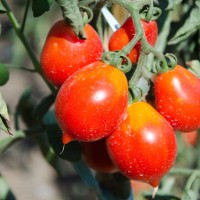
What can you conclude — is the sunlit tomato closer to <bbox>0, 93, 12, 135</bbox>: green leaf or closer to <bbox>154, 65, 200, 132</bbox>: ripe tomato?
<bbox>154, 65, 200, 132</bbox>: ripe tomato

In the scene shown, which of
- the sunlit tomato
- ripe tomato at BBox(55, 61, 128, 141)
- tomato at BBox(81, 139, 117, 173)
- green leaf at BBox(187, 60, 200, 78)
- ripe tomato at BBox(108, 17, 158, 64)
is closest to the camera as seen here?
ripe tomato at BBox(55, 61, 128, 141)

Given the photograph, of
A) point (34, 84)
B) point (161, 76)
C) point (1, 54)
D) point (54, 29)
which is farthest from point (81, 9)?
point (34, 84)

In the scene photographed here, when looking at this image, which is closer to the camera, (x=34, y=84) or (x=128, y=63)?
(x=128, y=63)

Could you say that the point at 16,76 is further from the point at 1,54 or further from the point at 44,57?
the point at 44,57

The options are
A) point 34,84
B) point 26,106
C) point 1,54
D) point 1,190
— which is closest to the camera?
→ point 1,190

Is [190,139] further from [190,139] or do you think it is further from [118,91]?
[118,91]

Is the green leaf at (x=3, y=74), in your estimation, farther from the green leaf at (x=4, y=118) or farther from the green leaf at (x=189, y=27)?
the green leaf at (x=189, y=27)

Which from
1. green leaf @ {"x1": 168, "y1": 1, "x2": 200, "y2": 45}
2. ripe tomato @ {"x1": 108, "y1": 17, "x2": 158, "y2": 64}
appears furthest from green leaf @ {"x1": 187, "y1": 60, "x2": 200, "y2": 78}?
ripe tomato @ {"x1": 108, "y1": 17, "x2": 158, "y2": 64}
